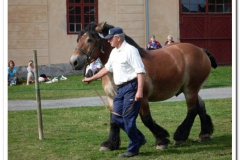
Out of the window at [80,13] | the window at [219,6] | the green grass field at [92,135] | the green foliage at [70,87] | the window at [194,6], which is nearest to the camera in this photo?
the green grass field at [92,135]

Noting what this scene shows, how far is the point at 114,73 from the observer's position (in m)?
8.45

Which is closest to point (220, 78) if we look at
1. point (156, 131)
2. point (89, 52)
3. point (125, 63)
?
point (156, 131)

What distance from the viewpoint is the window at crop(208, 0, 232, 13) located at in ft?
86.7

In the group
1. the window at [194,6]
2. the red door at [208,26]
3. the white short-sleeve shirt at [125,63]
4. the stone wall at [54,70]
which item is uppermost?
the window at [194,6]

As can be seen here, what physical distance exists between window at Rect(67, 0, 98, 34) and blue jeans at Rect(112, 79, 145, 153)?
53.7 feet

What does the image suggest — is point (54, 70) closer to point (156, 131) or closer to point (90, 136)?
point (90, 136)

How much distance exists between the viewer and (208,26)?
26.4 m

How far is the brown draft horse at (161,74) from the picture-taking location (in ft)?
29.4

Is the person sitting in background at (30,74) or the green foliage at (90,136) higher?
the person sitting in background at (30,74)

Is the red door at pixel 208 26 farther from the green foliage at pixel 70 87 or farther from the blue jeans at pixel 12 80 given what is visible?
the blue jeans at pixel 12 80

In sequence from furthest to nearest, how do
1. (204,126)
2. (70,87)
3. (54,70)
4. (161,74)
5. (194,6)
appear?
(194,6) → (54,70) → (70,87) → (204,126) → (161,74)

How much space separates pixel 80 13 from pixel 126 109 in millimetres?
16953

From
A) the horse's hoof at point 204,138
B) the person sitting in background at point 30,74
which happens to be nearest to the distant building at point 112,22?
the person sitting in background at point 30,74
